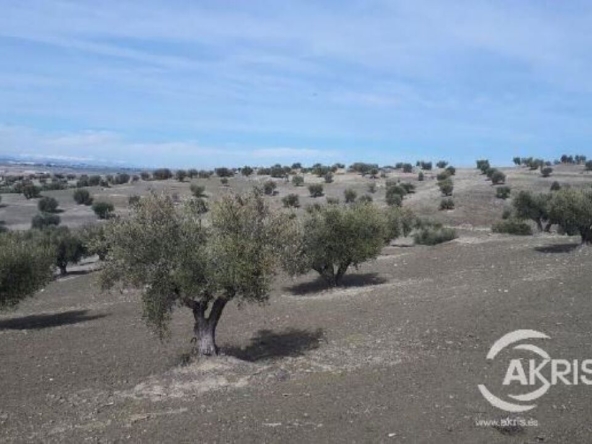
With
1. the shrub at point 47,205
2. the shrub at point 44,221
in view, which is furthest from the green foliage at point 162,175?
the shrub at point 44,221

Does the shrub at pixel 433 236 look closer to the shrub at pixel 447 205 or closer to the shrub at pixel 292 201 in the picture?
the shrub at pixel 447 205

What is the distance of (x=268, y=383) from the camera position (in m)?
16.4

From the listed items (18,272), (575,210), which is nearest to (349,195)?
(575,210)

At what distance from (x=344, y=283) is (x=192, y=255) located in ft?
57.6

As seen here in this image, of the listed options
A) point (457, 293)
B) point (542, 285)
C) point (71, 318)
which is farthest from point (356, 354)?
point (71, 318)

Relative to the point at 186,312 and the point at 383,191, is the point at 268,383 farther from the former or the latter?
the point at 383,191

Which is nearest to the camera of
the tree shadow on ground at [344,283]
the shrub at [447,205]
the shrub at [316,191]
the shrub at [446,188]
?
the tree shadow on ground at [344,283]

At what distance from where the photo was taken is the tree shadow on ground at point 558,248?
34.4 m

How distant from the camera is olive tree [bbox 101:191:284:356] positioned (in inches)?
687

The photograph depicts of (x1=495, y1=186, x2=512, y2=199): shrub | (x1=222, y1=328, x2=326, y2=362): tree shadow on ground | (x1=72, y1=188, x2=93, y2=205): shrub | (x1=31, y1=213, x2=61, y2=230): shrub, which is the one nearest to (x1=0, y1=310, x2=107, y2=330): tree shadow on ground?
(x1=222, y1=328, x2=326, y2=362): tree shadow on ground

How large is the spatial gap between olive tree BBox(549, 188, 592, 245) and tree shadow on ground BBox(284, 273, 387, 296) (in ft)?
37.2

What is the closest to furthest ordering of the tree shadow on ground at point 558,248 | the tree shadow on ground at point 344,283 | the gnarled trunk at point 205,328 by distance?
the gnarled trunk at point 205,328 → the tree shadow on ground at point 344,283 → the tree shadow on ground at point 558,248

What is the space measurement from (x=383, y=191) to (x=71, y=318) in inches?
2615
